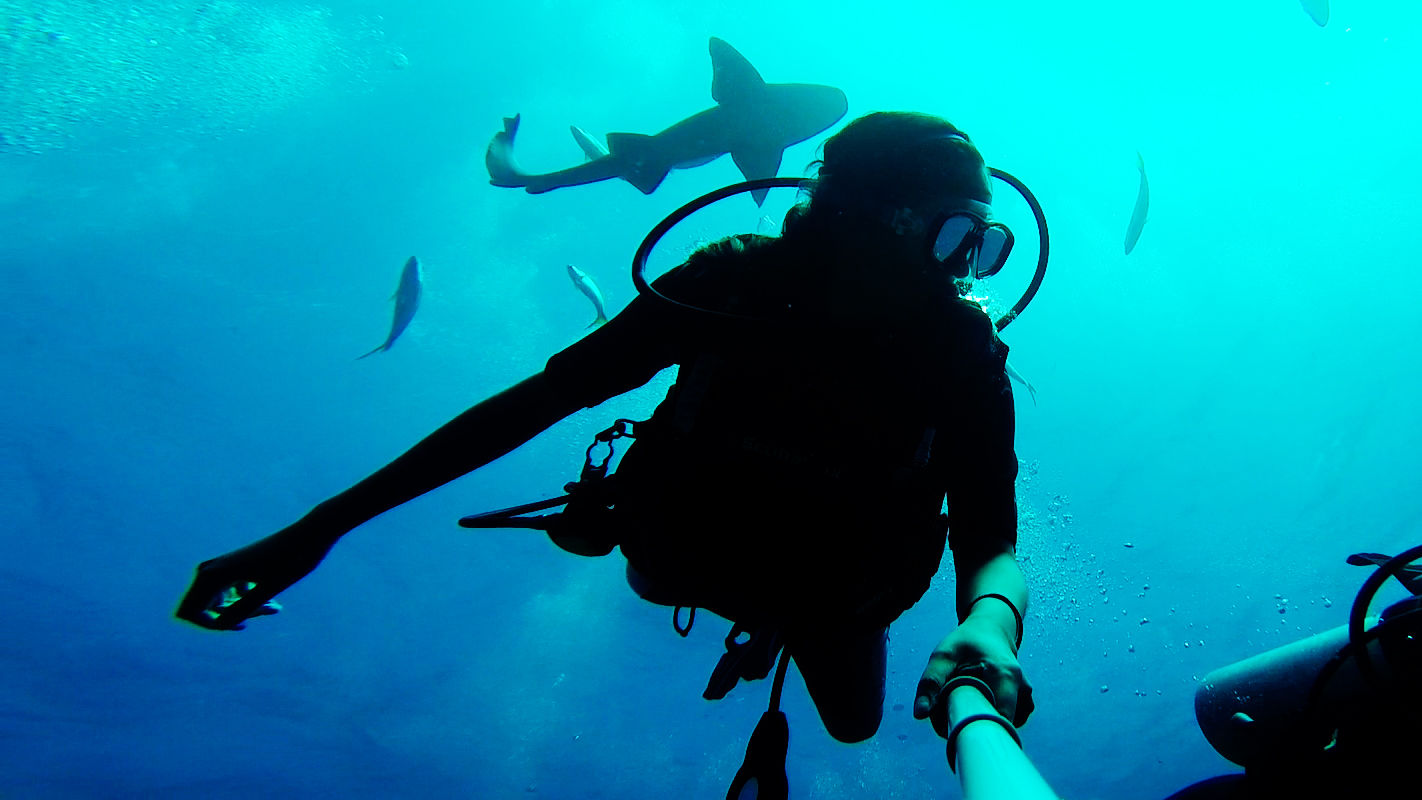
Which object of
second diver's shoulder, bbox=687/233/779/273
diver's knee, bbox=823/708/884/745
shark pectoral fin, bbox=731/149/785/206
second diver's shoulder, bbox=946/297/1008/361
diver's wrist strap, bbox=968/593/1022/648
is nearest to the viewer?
diver's wrist strap, bbox=968/593/1022/648

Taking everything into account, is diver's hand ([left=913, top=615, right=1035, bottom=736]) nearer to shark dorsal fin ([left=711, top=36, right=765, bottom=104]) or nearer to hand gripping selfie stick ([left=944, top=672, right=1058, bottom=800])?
hand gripping selfie stick ([left=944, top=672, right=1058, bottom=800])

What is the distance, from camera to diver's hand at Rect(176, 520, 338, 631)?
183 cm

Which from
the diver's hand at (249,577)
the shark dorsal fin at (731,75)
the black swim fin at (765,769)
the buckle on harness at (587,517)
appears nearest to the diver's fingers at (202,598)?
the diver's hand at (249,577)

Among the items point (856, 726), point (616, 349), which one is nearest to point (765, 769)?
point (856, 726)

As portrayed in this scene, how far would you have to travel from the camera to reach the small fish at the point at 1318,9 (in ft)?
28.0

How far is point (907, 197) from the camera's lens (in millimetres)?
2021

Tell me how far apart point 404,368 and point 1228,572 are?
137ft

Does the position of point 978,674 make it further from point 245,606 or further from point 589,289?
point 589,289

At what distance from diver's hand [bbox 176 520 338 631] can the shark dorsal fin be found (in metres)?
8.22

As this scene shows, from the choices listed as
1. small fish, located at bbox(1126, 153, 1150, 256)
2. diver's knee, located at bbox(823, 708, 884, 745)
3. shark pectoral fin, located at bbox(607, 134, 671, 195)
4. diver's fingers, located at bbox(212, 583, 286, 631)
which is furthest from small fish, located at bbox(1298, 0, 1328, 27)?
diver's fingers, located at bbox(212, 583, 286, 631)

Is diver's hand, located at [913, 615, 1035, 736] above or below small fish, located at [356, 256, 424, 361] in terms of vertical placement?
below

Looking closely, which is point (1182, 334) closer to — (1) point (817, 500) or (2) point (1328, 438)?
(2) point (1328, 438)

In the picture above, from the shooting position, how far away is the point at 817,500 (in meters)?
1.78

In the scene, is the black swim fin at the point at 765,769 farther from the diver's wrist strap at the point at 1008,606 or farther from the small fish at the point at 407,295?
the small fish at the point at 407,295
